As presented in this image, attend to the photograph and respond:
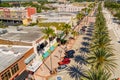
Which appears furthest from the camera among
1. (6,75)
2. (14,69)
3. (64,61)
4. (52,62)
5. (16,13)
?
(16,13)

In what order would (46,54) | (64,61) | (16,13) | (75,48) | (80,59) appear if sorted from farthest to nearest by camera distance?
(16,13), (75,48), (46,54), (80,59), (64,61)

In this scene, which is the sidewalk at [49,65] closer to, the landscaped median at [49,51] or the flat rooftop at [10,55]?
the landscaped median at [49,51]

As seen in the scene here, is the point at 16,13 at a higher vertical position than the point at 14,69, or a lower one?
lower

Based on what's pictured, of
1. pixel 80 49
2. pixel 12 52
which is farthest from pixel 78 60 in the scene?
pixel 12 52

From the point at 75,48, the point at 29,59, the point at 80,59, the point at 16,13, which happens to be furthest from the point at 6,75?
the point at 16,13

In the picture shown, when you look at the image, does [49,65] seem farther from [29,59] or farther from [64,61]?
[29,59]

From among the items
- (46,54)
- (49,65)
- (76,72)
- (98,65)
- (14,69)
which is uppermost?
(98,65)

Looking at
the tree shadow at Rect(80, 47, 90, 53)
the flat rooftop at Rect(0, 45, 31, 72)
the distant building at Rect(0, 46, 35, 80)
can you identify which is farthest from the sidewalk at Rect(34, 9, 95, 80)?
the flat rooftop at Rect(0, 45, 31, 72)

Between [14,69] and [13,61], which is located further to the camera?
[14,69]
